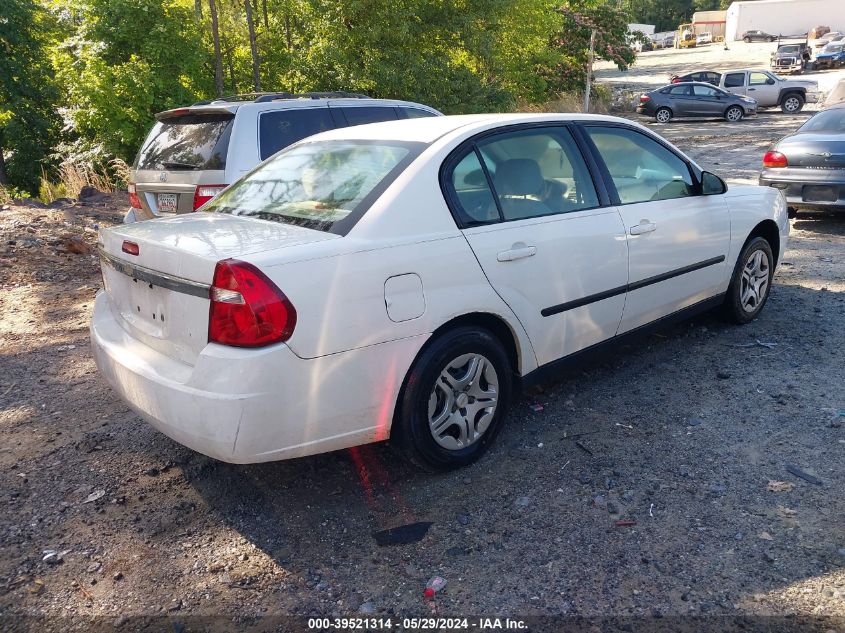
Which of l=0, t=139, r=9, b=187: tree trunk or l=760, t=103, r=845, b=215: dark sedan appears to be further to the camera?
l=0, t=139, r=9, b=187: tree trunk

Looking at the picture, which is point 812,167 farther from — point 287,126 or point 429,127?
point 429,127

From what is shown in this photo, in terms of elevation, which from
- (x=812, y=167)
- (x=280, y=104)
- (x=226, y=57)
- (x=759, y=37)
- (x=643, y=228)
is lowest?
(x=812, y=167)

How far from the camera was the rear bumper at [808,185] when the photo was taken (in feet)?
28.7

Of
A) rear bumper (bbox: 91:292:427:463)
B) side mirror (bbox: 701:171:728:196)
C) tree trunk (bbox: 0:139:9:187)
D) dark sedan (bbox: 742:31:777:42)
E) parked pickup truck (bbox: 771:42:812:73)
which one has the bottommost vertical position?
tree trunk (bbox: 0:139:9:187)

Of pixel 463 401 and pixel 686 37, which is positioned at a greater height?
pixel 686 37

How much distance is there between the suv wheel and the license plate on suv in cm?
2821

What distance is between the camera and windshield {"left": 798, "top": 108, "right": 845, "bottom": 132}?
31.0ft

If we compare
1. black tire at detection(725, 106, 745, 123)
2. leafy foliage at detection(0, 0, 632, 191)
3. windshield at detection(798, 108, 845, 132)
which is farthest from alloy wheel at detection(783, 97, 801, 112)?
windshield at detection(798, 108, 845, 132)

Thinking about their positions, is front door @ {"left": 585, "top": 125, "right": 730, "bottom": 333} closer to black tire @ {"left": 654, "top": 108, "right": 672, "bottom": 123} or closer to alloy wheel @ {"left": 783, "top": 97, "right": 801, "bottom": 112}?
black tire @ {"left": 654, "top": 108, "right": 672, "bottom": 123}

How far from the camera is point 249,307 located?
9.42 feet

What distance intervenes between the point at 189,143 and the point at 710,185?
4578 millimetres

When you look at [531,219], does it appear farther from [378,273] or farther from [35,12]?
[35,12]

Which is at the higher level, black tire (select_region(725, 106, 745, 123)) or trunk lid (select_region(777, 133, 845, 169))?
trunk lid (select_region(777, 133, 845, 169))

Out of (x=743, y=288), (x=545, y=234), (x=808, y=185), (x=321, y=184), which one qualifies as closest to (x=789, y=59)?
(x=808, y=185)
